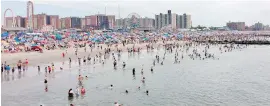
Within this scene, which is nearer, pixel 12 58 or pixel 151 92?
pixel 151 92

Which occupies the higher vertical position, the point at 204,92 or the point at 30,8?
the point at 30,8

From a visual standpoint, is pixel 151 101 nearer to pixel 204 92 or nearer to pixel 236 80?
pixel 204 92

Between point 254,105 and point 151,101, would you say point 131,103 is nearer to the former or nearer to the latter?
point 151,101

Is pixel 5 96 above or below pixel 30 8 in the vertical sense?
below

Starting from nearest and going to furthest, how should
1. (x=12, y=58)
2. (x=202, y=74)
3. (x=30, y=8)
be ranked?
(x=202, y=74)
(x=12, y=58)
(x=30, y=8)

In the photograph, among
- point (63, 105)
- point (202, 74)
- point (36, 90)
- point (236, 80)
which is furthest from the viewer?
point (202, 74)

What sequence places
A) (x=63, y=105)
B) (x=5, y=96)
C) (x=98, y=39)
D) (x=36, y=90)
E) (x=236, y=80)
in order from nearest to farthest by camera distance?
(x=63, y=105)
(x=5, y=96)
(x=36, y=90)
(x=236, y=80)
(x=98, y=39)

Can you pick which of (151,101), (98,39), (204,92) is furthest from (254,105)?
(98,39)

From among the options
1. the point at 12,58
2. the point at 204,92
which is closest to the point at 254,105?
the point at 204,92

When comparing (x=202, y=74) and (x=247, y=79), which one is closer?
(x=247, y=79)
